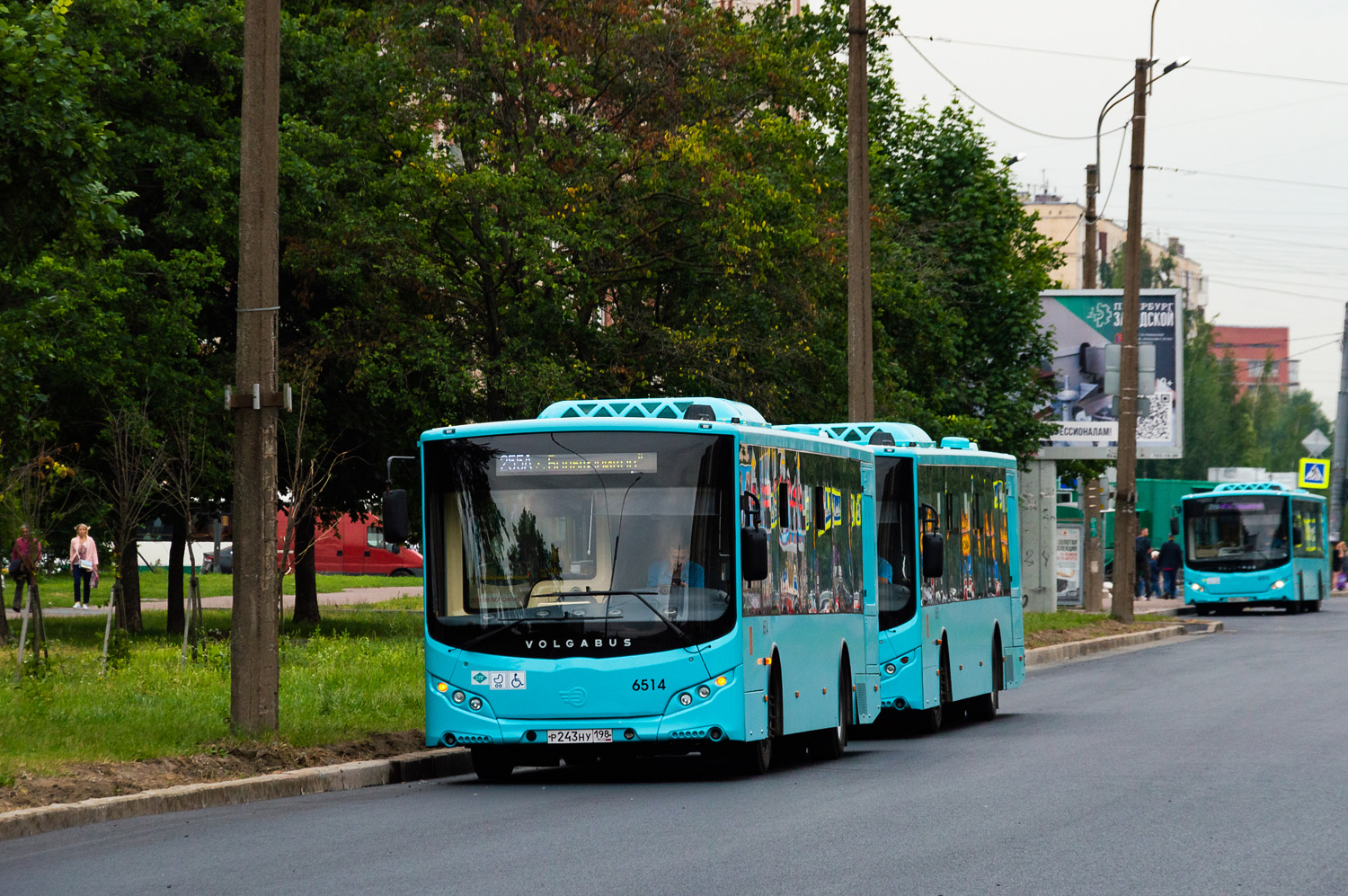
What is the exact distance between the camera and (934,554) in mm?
18328

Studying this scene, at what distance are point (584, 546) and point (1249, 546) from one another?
39.2 meters

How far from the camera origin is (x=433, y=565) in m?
14.6

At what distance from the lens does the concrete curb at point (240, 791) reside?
11.2 metres

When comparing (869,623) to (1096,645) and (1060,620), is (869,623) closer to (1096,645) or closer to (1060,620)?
(1096,645)

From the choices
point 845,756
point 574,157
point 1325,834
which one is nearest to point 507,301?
point 574,157

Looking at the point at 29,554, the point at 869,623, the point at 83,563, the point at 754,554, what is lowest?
the point at 83,563

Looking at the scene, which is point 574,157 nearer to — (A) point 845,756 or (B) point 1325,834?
(A) point 845,756

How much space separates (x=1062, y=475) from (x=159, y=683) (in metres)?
35.2

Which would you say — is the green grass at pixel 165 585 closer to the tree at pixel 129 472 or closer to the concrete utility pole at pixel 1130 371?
the tree at pixel 129 472

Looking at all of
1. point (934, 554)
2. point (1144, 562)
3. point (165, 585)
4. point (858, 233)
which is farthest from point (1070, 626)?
point (165, 585)

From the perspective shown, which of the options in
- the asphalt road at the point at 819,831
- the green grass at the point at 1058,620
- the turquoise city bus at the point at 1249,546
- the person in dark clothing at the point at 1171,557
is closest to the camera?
the asphalt road at the point at 819,831

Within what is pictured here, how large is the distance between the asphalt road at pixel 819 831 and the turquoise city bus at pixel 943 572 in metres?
1.79

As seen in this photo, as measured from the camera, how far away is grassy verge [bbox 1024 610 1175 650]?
111ft

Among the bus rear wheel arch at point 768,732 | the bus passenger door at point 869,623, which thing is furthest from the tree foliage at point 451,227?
the bus rear wheel arch at point 768,732
